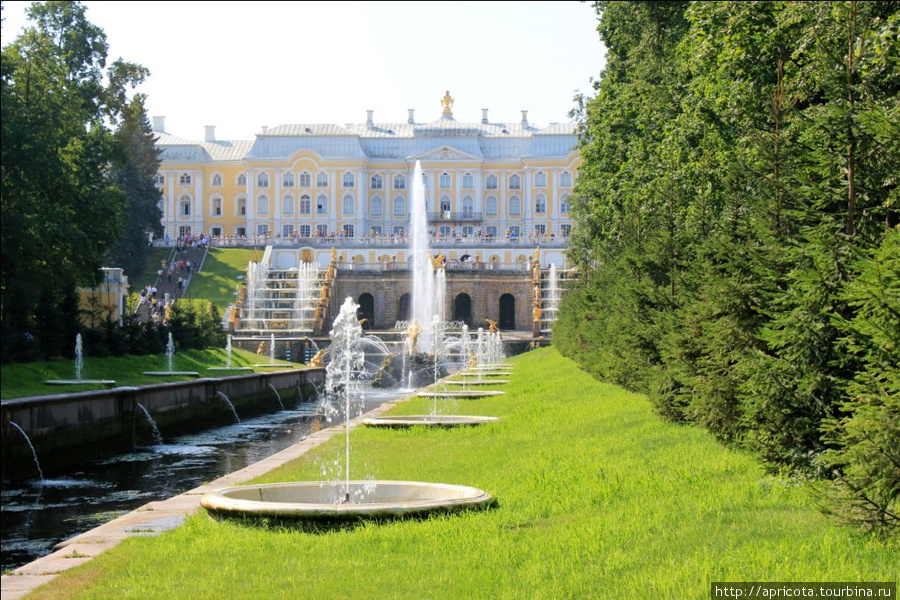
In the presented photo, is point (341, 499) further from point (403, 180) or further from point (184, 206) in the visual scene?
point (184, 206)

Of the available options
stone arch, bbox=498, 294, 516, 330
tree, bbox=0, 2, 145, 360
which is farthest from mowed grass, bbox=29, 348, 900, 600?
stone arch, bbox=498, 294, 516, 330

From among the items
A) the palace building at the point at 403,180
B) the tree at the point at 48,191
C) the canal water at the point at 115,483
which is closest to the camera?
the canal water at the point at 115,483

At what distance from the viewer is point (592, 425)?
13750mm

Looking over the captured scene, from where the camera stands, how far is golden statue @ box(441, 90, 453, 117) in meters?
102

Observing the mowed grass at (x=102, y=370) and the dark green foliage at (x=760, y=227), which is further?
the mowed grass at (x=102, y=370)

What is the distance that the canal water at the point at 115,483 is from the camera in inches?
480

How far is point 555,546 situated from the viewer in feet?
22.8

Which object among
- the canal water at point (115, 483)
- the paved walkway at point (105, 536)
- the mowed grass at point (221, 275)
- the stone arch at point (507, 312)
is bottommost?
the canal water at point (115, 483)

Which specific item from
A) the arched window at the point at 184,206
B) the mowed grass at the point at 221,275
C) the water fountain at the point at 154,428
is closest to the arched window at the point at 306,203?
the arched window at the point at 184,206

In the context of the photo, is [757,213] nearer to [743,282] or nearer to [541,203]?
[743,282]

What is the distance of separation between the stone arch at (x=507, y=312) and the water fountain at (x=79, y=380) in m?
46.7

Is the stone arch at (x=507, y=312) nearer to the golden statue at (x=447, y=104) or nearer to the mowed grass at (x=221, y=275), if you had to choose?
the mowed grass at (x=221, y=275)

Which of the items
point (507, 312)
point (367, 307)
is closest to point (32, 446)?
point (367, 307)

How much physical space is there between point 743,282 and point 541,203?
8768 cm
